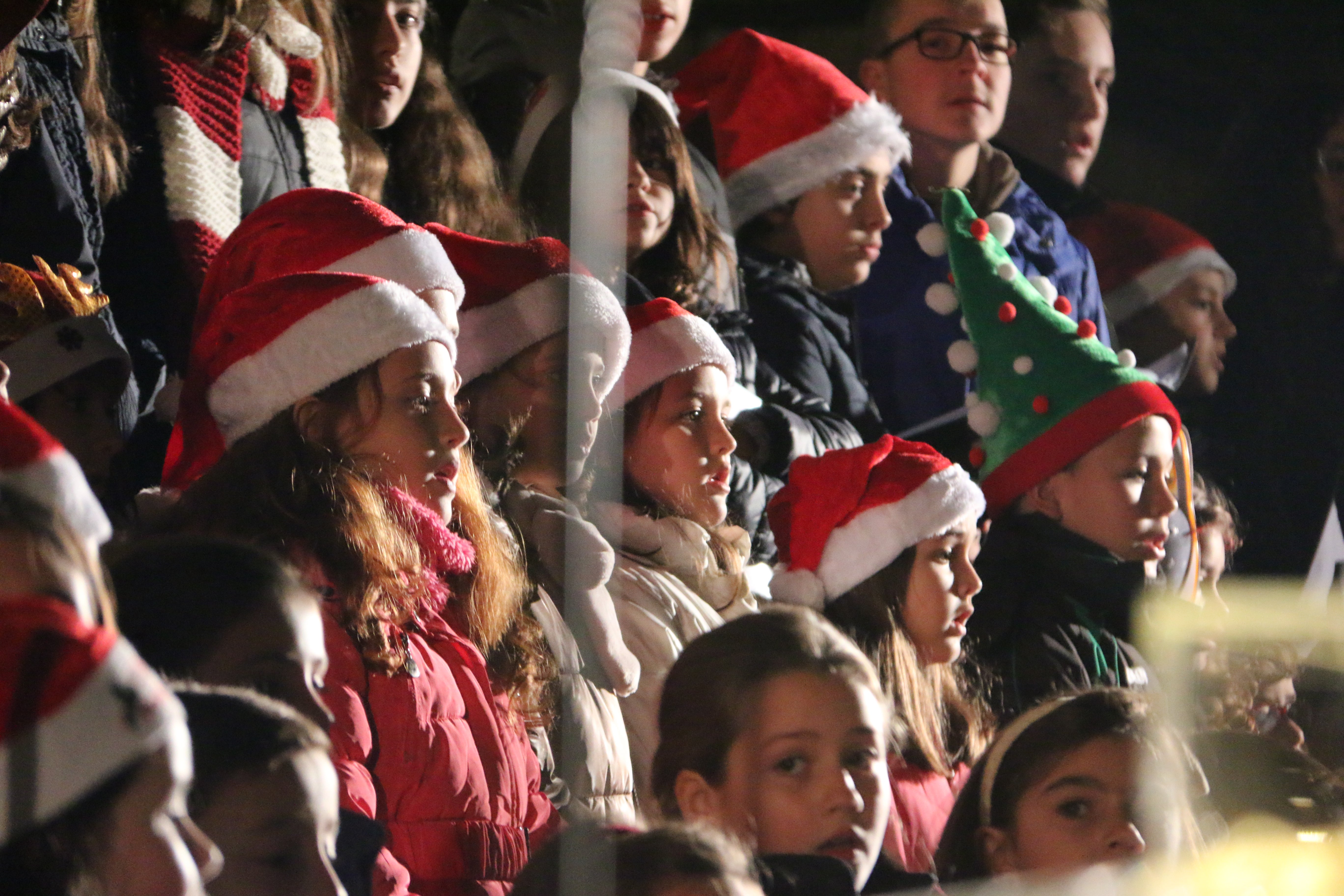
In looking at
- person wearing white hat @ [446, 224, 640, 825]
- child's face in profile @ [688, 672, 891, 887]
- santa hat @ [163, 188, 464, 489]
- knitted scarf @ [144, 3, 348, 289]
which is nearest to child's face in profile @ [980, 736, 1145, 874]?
child's face in profile @ [688, 672, 891, 887]

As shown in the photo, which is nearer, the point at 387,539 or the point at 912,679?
the point at 387,539

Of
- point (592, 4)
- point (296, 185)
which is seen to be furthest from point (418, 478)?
point (592, 4)

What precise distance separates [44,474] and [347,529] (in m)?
0.35

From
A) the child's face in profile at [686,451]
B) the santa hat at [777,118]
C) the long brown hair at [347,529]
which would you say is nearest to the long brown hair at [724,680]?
the long brown hair at [347,529]

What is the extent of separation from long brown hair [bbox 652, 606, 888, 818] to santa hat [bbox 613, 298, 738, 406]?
1.11 ft

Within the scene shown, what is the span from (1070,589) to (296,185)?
43.5 inches

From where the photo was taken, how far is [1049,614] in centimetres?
223

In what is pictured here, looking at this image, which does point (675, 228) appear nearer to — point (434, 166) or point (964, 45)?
point (434, 166)

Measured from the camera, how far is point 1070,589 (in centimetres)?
227

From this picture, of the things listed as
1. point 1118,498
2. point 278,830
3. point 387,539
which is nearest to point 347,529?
point 387,539

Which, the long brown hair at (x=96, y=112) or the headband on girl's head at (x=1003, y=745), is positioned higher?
the long brown hair at (x=96, y=112)

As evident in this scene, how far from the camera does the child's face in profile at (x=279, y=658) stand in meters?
1.22

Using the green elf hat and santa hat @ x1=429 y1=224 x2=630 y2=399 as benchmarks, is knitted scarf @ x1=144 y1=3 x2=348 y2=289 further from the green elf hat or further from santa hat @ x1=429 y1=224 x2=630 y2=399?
the green elf hat

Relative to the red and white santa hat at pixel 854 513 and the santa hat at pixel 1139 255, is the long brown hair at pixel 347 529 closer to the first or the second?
the red and white santa hat at pixel 854 513
